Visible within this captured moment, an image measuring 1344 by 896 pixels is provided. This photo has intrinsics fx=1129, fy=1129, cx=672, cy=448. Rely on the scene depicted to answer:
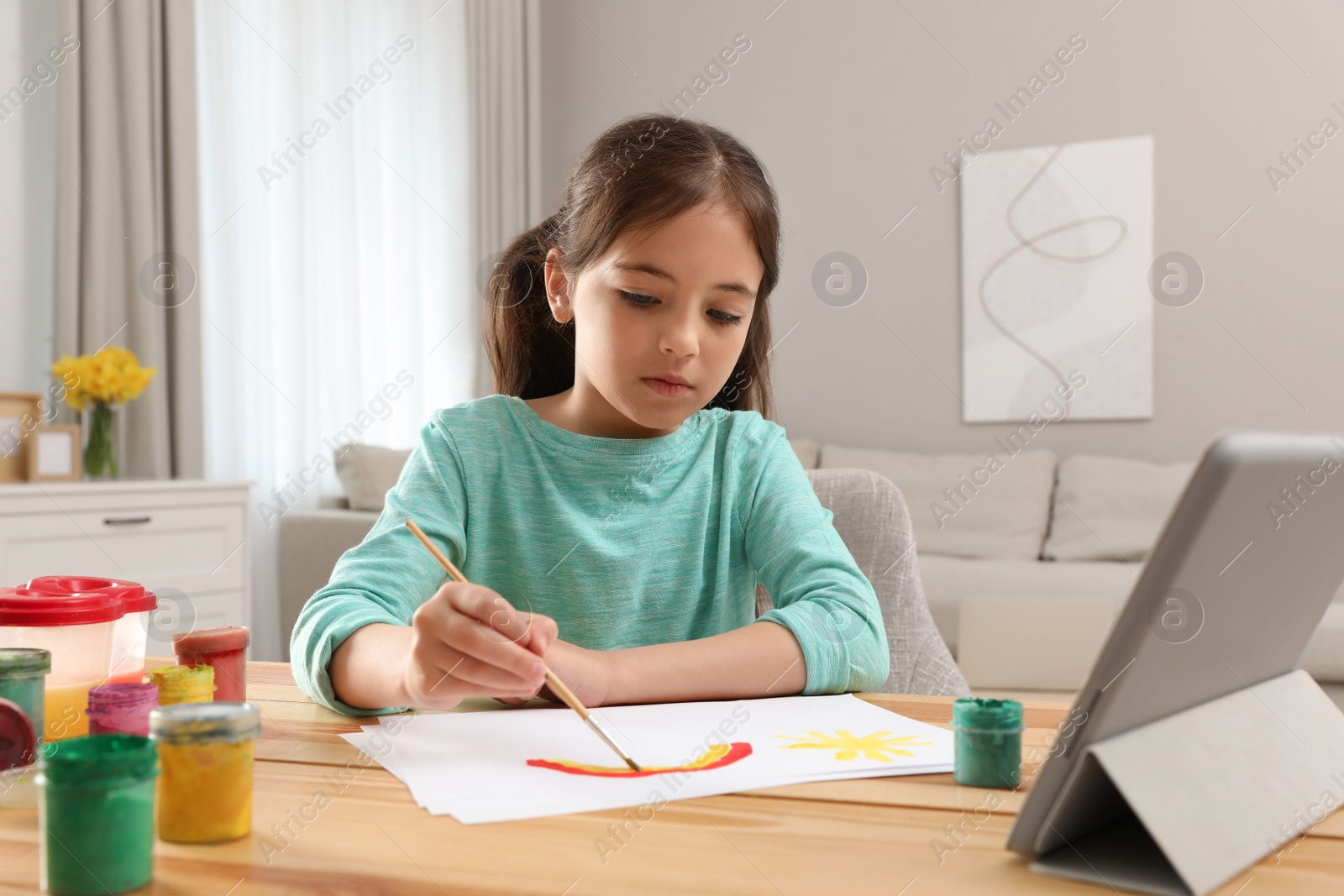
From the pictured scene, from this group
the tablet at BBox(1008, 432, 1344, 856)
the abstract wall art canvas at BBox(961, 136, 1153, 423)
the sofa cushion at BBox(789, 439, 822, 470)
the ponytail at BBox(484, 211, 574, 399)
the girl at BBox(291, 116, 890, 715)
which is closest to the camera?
the tablet at BBox(1008, 432, 1344, 856)

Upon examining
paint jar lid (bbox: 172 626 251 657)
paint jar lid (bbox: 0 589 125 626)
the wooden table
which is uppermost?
paint jar lid (bbox: 0 589 125 626)

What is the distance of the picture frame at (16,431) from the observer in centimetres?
257

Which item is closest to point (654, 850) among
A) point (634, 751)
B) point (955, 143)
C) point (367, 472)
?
point (634, 751)

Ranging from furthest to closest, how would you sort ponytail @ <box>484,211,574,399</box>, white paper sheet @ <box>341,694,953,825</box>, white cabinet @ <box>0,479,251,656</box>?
white cabinet @ <box>0,479,251,656</box> < ponytail @ <box>484,211,574,399</box> < white paper sheet @ <box>341,694,953,825</box>

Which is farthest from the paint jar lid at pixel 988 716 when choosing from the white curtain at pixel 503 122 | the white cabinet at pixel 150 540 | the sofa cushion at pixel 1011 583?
the white curtain at pixel 503 122

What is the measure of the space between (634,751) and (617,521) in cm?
49

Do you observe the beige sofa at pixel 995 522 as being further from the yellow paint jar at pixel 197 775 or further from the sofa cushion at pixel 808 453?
the yellow paint jar at pixel 197 775

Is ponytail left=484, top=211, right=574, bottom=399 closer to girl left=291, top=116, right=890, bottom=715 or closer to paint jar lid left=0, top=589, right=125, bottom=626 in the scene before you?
girl left=291, top=116, right=890, bottom=715

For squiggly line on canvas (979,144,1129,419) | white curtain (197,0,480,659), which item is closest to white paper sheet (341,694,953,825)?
white curtain (197,0,480,659)

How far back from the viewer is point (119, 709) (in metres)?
0.67

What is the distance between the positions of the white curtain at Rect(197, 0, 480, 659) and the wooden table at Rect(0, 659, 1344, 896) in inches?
116

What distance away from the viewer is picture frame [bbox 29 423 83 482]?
2600 millimetres

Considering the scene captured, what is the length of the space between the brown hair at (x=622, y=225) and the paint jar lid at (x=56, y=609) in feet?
1.84

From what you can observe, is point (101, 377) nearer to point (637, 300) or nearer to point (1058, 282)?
point (637, 300)
